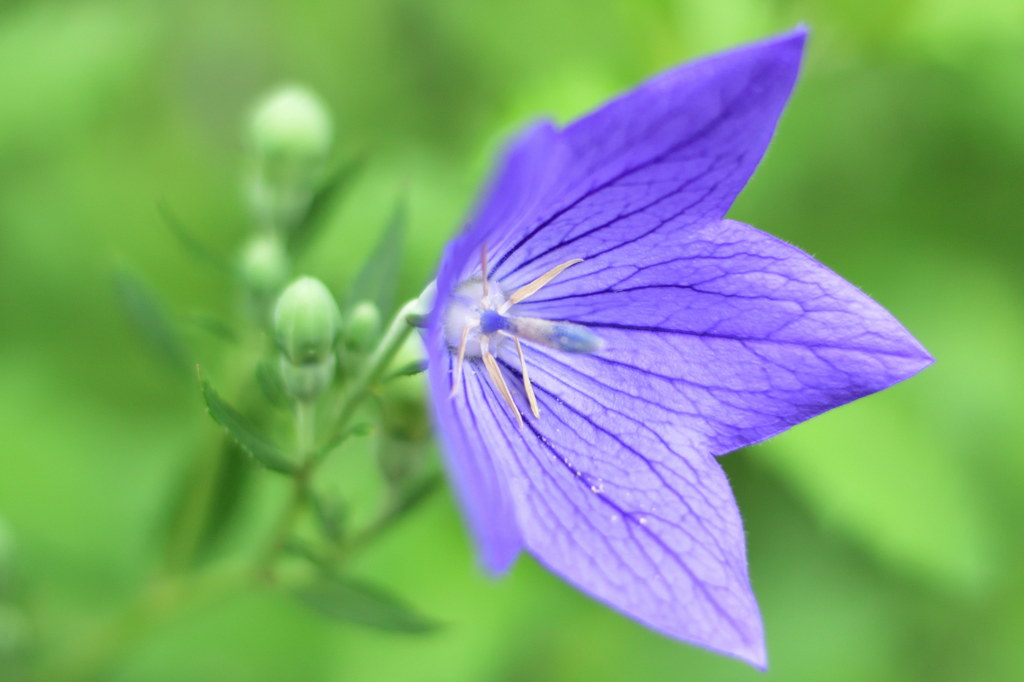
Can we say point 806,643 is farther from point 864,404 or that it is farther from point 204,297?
point 204,297

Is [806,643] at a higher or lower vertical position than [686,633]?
higher

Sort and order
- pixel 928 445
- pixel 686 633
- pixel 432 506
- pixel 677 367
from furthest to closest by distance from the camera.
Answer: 1. pixel 432 506
2. pixel 928 445
3. pixel 677 367
4. pixel 686 633

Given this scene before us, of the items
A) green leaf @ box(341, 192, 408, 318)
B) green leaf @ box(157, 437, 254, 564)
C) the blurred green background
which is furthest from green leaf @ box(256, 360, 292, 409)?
the blurred green background

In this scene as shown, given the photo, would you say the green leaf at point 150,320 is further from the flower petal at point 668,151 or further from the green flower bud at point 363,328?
the flower petal at point 668,151

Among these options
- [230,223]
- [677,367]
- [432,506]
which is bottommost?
[677,367]

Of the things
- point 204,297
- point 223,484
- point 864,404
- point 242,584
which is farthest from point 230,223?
point 864,404

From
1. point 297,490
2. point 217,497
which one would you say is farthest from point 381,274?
point 217,497
